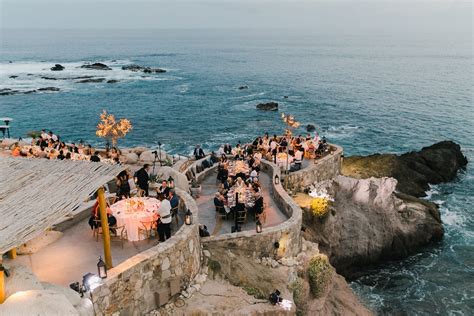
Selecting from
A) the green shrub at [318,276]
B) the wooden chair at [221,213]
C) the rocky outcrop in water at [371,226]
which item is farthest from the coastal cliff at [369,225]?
the wooden chair at [221,213]

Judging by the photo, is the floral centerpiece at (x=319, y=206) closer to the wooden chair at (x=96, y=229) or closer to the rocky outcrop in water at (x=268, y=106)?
the wooden chair at (x=96, y=229)

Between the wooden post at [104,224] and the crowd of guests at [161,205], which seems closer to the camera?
the wooden post at [104,224]

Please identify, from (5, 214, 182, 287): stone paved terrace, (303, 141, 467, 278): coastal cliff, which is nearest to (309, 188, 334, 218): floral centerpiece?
(303, 141, 467, 278): coastal cliff

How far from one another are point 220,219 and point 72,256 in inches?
278

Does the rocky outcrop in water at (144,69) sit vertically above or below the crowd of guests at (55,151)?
above

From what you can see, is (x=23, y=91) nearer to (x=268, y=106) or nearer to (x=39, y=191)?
(x=268, y=106)

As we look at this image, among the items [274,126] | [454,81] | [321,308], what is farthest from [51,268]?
[454,81]

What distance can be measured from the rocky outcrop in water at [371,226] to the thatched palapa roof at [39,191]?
15.0 meters

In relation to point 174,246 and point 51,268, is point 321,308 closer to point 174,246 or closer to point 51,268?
point 174,246

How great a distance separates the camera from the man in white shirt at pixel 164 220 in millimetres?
13148

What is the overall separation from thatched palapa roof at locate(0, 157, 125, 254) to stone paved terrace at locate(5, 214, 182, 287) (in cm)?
246

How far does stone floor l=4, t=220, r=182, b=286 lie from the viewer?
37.4 ft

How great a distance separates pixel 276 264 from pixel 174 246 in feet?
18.5

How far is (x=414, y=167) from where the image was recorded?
121 feet
